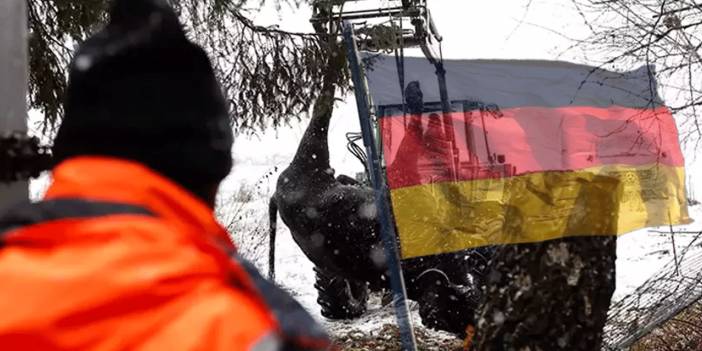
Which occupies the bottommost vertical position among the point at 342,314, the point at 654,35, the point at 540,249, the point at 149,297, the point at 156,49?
A: the point at 342,314

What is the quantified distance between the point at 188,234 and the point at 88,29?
502 centimetres

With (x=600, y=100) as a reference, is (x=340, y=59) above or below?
above

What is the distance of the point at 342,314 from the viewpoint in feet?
38.9

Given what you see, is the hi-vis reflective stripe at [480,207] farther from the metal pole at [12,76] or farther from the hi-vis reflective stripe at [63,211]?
the hi-vis reflective stripe at [63,211]

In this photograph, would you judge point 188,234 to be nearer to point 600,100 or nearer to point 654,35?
point 600,100

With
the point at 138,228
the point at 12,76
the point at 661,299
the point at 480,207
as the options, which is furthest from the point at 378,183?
the point at 138,228

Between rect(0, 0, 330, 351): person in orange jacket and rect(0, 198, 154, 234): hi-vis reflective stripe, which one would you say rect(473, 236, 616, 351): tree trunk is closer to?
rect(0, 0, 330, 351): person in orange jacket

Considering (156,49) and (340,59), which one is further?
(340,59)

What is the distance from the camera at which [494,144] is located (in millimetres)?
5684

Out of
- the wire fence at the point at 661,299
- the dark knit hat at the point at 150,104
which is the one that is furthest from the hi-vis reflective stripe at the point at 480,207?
the dark knit hat at the point at 150,104

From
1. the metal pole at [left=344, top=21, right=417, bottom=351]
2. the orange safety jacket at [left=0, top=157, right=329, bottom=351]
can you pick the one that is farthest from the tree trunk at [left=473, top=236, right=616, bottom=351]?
the orange safety jacket at [left=0, top=157, right=329, bottom=351]

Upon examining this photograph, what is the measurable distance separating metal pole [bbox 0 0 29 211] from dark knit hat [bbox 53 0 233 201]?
0.74 meters

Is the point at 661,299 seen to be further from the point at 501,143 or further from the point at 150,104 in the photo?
the point at 150,104

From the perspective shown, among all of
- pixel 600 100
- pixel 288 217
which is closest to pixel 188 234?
pixel 600 100
